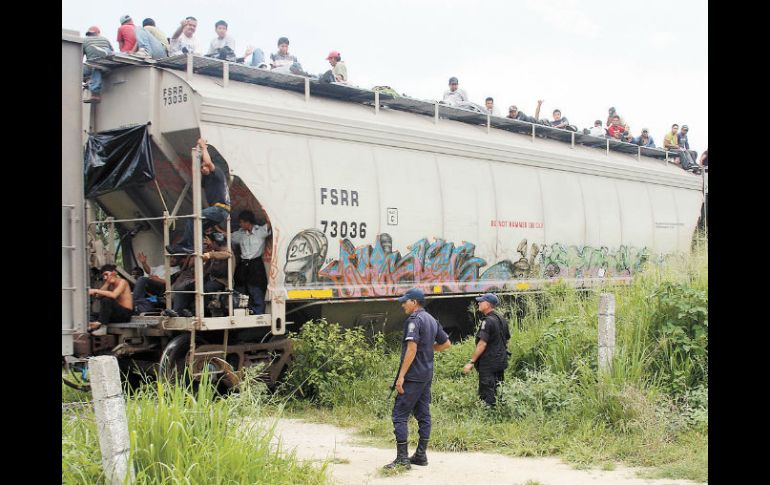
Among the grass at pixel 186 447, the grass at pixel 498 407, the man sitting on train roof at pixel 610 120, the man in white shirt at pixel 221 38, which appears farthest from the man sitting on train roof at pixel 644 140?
the grass at pixel 186 447

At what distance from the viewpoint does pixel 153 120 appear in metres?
10.0

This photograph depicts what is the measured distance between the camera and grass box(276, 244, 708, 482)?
24.8 ft

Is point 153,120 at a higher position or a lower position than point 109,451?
higher

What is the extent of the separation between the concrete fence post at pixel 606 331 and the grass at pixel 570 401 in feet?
0.52

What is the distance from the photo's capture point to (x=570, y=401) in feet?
27.7

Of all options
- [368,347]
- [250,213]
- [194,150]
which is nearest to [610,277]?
[368,347]

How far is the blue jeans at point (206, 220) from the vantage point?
9391 mm

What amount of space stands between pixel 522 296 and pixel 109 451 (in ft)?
31.6

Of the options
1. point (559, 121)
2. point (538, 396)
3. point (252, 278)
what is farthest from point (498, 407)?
point (559, 121)

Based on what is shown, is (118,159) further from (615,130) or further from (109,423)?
(615,130)

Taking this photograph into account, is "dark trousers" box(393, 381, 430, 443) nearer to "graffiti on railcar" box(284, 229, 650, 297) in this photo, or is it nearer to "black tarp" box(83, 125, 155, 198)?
"graffiti on railcar" box(284, 229, 650, 297)

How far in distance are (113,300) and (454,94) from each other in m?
8.09
